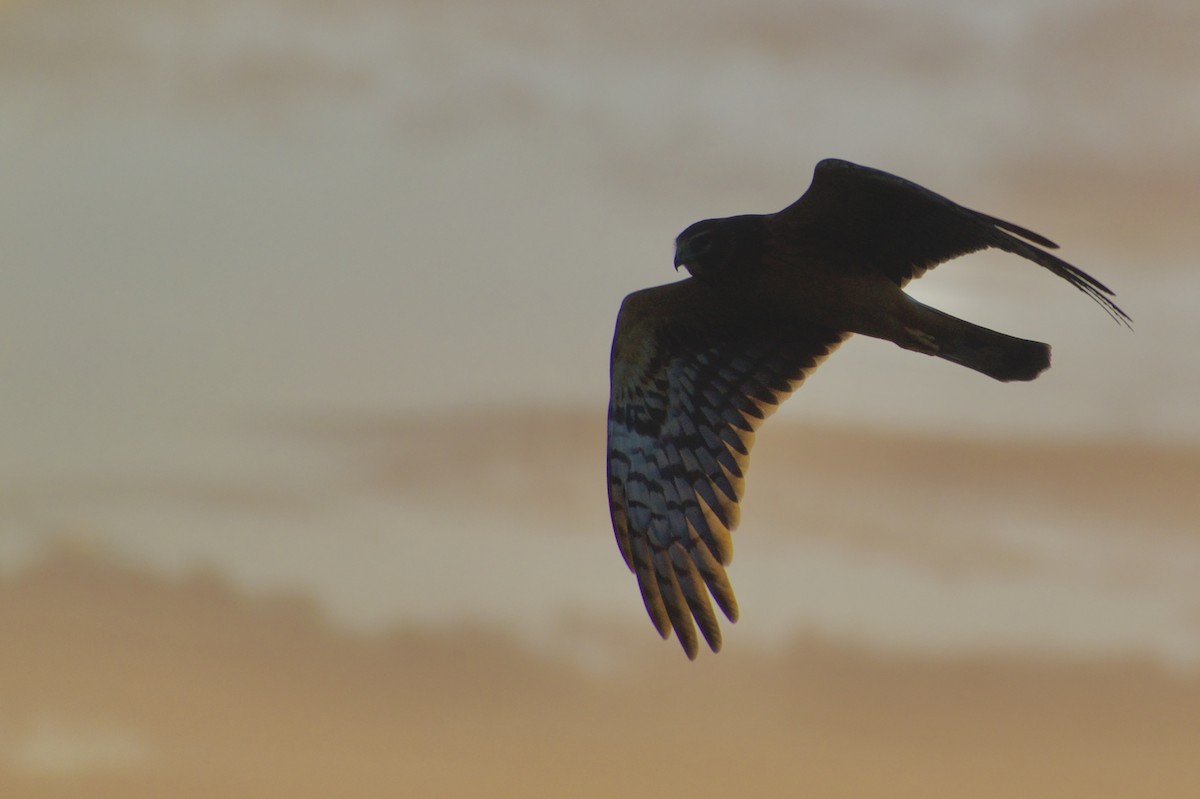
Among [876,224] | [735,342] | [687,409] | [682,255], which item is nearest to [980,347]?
[876,224]

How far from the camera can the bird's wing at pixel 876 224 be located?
7.63 metres

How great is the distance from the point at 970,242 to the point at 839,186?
93 cm

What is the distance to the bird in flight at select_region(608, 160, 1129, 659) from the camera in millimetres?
8023

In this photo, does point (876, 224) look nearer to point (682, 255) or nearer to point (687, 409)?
point (682, 255)

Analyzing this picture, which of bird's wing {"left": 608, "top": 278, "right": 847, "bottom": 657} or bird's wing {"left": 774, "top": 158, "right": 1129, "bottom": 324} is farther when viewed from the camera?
bird's wing {"left": 608, "top": 278, "right": 847, "bottom": 657}

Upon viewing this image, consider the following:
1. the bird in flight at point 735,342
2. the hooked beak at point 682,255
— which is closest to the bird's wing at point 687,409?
the bird in flight at point 735,342

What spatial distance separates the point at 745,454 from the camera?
29.1 feet

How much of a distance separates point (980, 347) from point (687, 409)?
5.93 feet

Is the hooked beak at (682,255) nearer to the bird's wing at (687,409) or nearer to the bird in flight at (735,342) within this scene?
the bird in flight at (735,342)

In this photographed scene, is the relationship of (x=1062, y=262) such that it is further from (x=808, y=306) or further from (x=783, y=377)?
(x=783, y=377)

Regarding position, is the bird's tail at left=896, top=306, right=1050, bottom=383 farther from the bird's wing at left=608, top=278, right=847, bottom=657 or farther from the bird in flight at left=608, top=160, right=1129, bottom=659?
the bird's wing at left=608, top=278, right=847, bottom=657

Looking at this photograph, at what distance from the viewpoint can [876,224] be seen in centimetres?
805

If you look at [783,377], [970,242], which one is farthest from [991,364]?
[783,377]

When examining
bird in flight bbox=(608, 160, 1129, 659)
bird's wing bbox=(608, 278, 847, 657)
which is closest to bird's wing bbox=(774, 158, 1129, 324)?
bird in flight bbox=(608, 160, 1129, 659)
